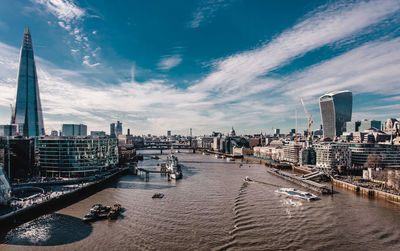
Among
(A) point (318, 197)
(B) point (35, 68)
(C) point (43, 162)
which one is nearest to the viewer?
(A) point (318, 197)

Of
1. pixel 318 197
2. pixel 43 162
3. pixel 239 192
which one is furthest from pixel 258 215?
pixel 43 162

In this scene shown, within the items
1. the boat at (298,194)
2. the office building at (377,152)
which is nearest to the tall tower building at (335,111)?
the office building at (377,152)

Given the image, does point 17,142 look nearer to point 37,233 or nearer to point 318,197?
point 37,233

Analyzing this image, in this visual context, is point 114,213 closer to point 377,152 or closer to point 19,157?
point 19,157

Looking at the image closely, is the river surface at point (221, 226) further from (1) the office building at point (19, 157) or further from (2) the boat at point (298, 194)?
(1) the office building at point (19, 157)

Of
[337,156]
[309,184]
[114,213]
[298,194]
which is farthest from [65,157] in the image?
[337,156]
